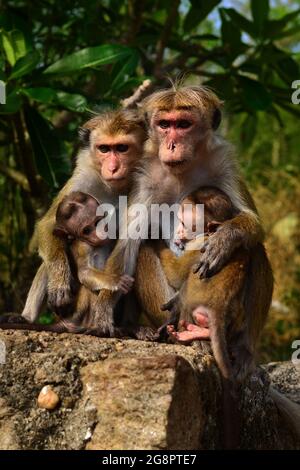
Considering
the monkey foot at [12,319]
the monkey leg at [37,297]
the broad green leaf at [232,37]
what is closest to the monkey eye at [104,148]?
the monkey leg at [37,297]

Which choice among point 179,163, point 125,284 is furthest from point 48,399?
point 179,163

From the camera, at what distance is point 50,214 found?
6535mm

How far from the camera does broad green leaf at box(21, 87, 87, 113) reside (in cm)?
721

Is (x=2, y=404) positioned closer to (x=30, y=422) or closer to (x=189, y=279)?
(x=30, y=422)

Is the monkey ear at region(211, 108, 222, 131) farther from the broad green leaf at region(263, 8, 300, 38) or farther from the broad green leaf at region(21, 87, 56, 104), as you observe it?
the broad green leaf at region(263, 8, 300, 38)

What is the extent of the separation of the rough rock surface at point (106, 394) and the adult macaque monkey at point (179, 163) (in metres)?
0.84

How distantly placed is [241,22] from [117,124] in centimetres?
270

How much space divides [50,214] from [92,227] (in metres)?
0.42

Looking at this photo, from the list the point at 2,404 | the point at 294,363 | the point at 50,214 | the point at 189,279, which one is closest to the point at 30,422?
the point at 2,404

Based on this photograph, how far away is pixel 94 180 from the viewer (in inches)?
258

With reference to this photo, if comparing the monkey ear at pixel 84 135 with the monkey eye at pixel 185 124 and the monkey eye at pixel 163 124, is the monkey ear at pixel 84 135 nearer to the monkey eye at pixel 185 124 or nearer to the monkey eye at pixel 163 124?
the monkey eye at pixel 163 124

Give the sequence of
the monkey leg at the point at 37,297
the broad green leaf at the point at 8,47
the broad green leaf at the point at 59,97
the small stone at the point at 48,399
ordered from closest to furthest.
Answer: the small stone at the point at 48,399
the monkey leg at the point at 37,297
the broad green leaf at the point at 59,97
the broad green leaf at the point at 8,47

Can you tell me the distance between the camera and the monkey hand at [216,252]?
5.66 m
